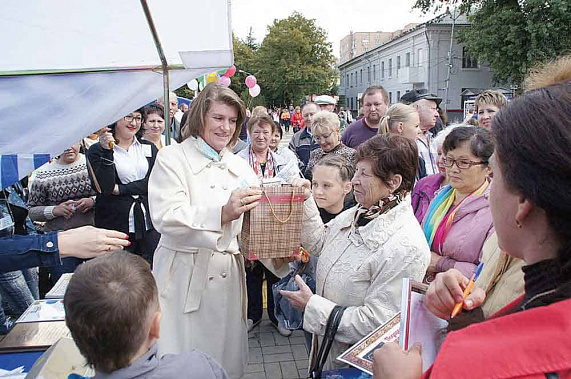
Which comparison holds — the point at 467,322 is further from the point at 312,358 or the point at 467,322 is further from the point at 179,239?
the point at 179,239

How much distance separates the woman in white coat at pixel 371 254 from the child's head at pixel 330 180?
3.19 ft

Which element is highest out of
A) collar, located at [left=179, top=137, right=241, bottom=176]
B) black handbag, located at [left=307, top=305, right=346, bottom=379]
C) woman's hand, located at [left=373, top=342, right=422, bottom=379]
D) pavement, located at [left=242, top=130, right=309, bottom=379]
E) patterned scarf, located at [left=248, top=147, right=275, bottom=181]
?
collar, located at [left=179, top=137, right=241, bottom=176]

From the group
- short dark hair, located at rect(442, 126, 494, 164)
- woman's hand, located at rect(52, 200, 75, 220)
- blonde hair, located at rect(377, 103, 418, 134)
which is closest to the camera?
short dark hair, located at rect(442, 126, 494, 164)

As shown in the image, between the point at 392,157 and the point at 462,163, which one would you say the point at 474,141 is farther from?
the point at 392,157

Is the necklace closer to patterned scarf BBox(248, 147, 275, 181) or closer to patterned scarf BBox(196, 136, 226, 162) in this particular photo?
patterned scarf BBox(196, 136, 226, 162)

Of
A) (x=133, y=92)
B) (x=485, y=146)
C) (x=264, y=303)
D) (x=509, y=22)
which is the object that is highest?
(x=509, y=22)

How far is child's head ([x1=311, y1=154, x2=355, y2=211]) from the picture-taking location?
3.32m

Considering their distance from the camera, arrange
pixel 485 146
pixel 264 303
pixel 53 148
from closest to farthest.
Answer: pixel 53 148 → pixel 485 146 → pixel 264 303

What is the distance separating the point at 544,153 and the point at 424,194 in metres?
2.59

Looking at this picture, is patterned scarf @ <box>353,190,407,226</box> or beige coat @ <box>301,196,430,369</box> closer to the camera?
beige coat @ <box>301,196,430,369</box>

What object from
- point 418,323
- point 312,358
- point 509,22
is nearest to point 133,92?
point 312,358

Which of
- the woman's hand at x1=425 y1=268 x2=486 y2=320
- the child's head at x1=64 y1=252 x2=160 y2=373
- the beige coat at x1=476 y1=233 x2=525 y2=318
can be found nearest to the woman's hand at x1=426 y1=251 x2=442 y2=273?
the beige coat at x1=476 y1=233 x2=525 y2=318

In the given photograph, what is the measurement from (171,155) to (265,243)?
0.75 m

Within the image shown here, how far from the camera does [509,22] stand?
88.5ft
